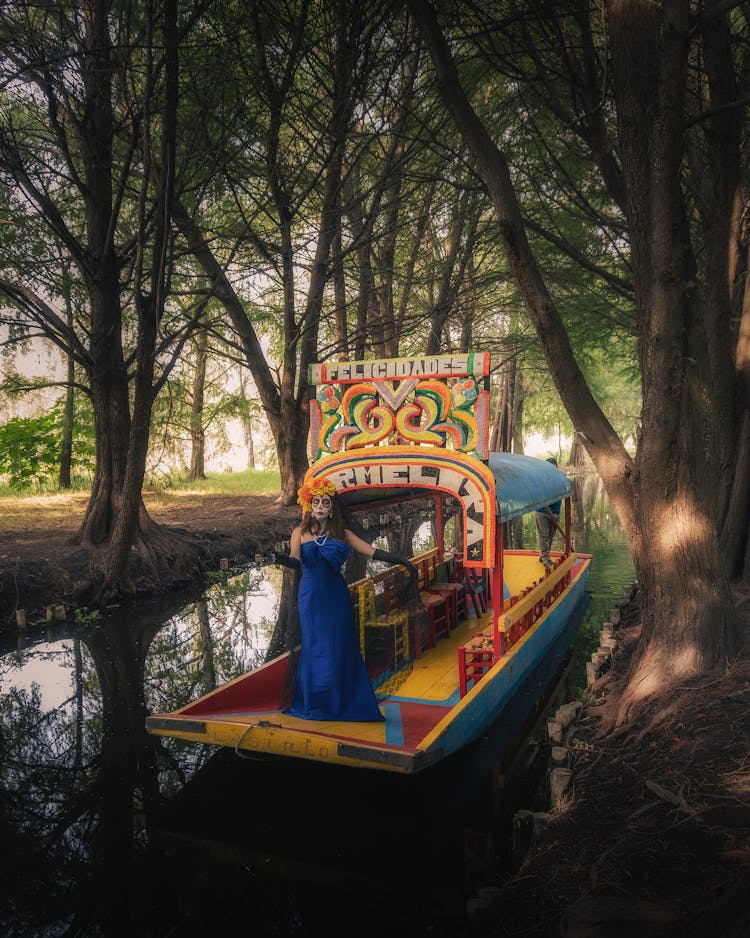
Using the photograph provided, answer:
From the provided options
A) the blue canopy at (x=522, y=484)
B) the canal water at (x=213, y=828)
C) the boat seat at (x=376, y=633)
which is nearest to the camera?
the canal water at (x=213, y=828)

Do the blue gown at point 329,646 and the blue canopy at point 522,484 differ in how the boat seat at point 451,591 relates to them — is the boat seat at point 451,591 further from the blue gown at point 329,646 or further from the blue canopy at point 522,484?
the blue gown at point 329,646

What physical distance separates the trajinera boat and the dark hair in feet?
1.31

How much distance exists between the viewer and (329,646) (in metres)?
6.92

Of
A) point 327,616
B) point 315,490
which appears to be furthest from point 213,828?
point 315,490

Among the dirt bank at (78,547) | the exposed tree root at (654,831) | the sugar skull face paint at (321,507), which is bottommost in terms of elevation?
the exposed tree root at (654,831)

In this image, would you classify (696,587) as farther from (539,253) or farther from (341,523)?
(539,253)

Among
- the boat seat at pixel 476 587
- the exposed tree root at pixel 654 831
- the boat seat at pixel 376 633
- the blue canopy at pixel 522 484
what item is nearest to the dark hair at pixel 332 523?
the blue canopy at pixel 522 484

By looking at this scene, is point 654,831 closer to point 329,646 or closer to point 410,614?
point 329,646

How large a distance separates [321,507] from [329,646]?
133 cm

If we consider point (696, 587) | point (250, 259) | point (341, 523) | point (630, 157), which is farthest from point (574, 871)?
point (250, 259)

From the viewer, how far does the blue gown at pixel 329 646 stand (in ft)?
22.8

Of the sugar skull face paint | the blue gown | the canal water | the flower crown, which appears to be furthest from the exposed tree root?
the flower crown

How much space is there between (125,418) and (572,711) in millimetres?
10861

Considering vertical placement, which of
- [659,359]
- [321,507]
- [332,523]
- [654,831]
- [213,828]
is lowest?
[213,828]
